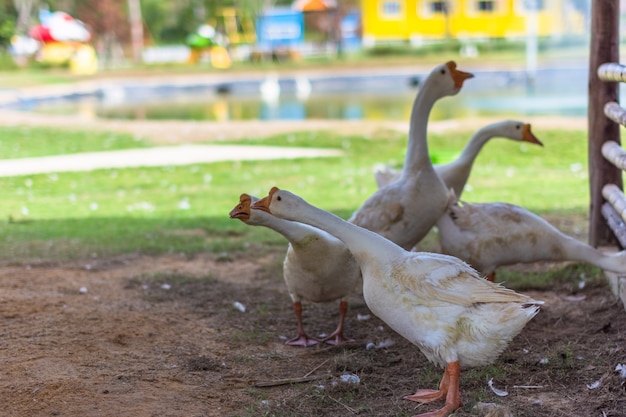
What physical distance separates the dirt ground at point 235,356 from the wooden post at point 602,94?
2.48 feet

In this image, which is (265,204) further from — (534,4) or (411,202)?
(534,4)

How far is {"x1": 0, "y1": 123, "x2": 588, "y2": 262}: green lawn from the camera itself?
723cm

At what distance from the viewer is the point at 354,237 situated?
146 inches

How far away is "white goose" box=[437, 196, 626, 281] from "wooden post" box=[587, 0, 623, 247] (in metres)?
0.99

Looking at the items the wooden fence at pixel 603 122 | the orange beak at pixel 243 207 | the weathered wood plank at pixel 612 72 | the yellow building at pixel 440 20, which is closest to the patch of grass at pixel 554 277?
the wooden fence at pixel 603 122

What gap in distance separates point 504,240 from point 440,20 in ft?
156

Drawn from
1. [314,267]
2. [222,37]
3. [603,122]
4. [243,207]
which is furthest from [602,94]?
[222,37]

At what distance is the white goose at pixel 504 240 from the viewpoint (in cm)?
514

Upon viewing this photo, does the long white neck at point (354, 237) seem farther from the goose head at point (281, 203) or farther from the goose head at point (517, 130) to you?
the goose head at point (517, 130)

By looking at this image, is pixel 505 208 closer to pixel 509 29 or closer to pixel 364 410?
pixel 364 410

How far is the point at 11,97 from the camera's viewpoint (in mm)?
23844

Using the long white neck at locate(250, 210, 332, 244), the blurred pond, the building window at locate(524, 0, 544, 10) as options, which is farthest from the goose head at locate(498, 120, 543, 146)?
the building window at locate(524, 0, 544, 10)

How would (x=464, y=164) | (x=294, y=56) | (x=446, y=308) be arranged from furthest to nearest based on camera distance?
1. (x=294, y=56)
2. (x=464, y=164)
3. (x=446, y=308)

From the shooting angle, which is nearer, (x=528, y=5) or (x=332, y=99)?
(x=332, y=99)
